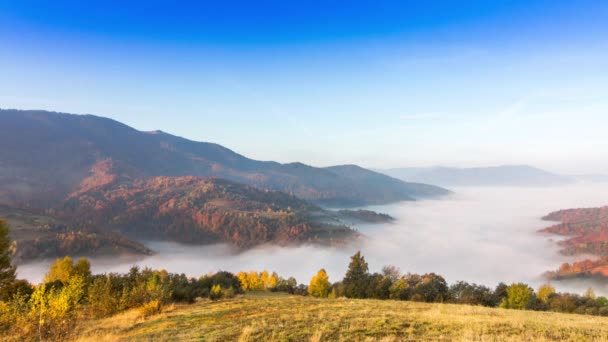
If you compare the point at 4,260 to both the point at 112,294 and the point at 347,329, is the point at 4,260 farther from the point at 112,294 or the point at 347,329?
the point at 347,329

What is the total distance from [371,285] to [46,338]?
241 ft

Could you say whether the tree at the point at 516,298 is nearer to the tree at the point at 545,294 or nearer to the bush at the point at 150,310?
the tree at the point at 545,294

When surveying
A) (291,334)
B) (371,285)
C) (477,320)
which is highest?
(477,320)

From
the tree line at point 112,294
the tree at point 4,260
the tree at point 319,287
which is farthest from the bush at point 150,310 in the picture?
the tree at point 319,287

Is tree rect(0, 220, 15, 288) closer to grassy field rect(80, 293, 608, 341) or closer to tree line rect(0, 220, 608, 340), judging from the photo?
tree line rect(0, 220, 608, 340)

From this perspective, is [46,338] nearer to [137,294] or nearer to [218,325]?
[218,325]

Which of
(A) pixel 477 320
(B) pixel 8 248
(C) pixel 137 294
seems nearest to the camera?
(A) pixel 477 320

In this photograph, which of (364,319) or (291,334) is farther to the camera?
(364,319)

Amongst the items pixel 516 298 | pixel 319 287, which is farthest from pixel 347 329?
pixel 319 287

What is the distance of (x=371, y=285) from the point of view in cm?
8056

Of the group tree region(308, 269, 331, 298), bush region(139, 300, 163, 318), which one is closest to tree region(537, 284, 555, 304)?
tree region(308, 269, 331, 298)

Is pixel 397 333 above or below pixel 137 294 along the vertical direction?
above

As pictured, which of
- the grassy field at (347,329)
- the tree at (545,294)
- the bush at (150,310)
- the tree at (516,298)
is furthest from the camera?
the tree at (545,294)

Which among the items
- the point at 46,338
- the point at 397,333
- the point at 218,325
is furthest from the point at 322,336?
the point at 46,338
